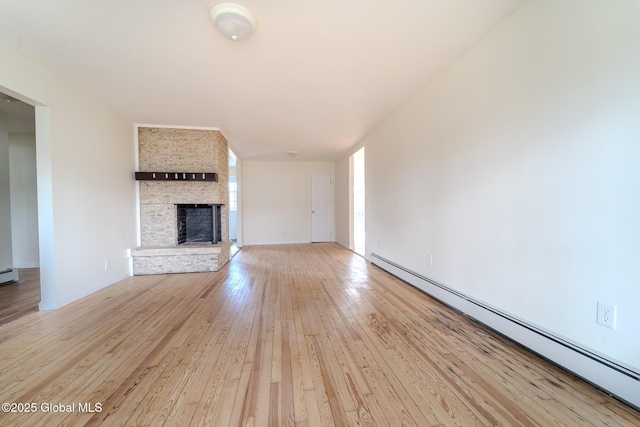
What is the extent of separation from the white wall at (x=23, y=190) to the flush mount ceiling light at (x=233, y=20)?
4755 mm

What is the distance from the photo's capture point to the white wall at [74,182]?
7.72ft

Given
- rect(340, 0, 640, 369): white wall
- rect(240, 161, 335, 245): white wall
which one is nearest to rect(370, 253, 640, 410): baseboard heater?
rect(340, 0, 640, 369): white wall

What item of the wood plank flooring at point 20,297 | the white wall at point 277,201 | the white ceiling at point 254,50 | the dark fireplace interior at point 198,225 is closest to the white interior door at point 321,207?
the white wall at point 277,201

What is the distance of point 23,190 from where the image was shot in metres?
3.92

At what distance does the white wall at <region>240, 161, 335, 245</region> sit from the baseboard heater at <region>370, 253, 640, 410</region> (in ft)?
16.7

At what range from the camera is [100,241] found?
3061 mm

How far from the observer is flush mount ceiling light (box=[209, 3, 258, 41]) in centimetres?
159

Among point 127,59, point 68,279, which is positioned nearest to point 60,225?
point 68,279

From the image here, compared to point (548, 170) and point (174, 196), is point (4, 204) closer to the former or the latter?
point (174, 196)

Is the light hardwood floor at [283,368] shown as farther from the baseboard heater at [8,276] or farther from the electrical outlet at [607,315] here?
the baseboard heater at [8,276]

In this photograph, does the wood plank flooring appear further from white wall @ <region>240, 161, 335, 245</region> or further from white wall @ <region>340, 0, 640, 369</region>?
white wall @ <region>340, 0, 640, 369</region>

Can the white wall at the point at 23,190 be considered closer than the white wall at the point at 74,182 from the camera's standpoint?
No

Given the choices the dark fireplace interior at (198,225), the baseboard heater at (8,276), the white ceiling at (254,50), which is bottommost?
the baseboard heater at (8,276)

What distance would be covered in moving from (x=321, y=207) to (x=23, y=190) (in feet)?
19.8
